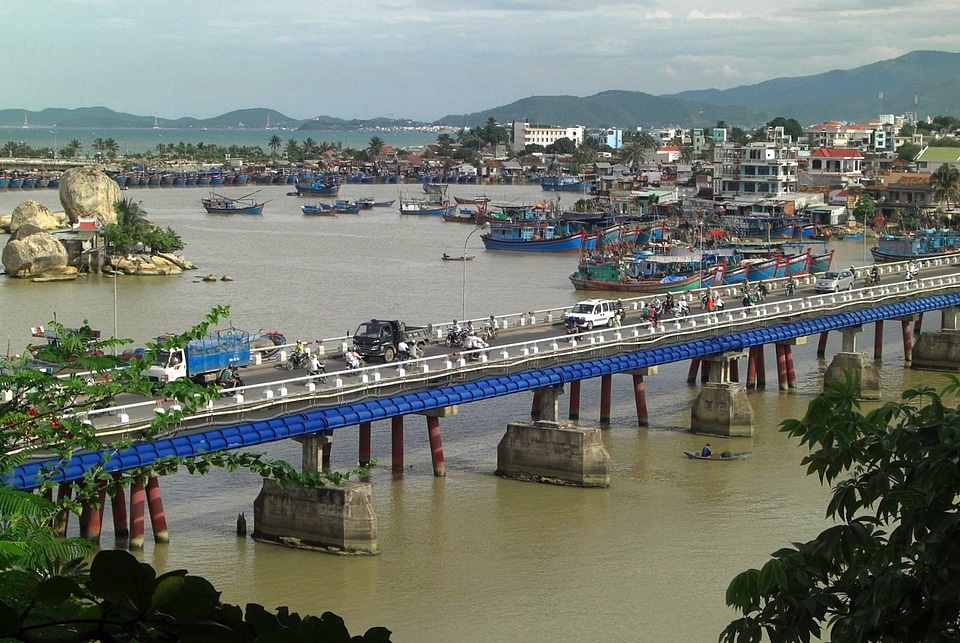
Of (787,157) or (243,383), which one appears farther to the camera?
(787,157)

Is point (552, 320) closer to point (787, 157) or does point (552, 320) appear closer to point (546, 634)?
point (546, 634)

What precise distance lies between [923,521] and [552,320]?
35107 millimetres

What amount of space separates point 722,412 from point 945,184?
8260cm

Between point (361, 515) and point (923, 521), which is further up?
point (923, 521)

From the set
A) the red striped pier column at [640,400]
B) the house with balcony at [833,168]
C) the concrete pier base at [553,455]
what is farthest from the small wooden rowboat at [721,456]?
the house with balcony at [833,168]

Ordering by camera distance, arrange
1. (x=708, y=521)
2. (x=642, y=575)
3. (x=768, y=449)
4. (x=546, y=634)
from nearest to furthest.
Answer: (x=546, y=634) → (x=642, y=575) → (x=708, y=521) → (x=768, y=449)

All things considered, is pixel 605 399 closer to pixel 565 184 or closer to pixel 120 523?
pixel 120 523

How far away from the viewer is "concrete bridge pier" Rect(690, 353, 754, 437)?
36500 mm

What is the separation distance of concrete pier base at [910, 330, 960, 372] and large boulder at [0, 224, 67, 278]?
45.9m

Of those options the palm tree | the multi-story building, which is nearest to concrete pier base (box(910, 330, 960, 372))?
the multi-story building

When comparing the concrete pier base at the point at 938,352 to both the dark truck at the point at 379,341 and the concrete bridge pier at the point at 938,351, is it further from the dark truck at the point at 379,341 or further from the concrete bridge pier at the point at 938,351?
the dark truck at the point at 379,341

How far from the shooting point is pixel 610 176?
169000 millimetres

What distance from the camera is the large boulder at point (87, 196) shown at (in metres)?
84.2

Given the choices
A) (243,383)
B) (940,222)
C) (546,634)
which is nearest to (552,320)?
(243,383)
